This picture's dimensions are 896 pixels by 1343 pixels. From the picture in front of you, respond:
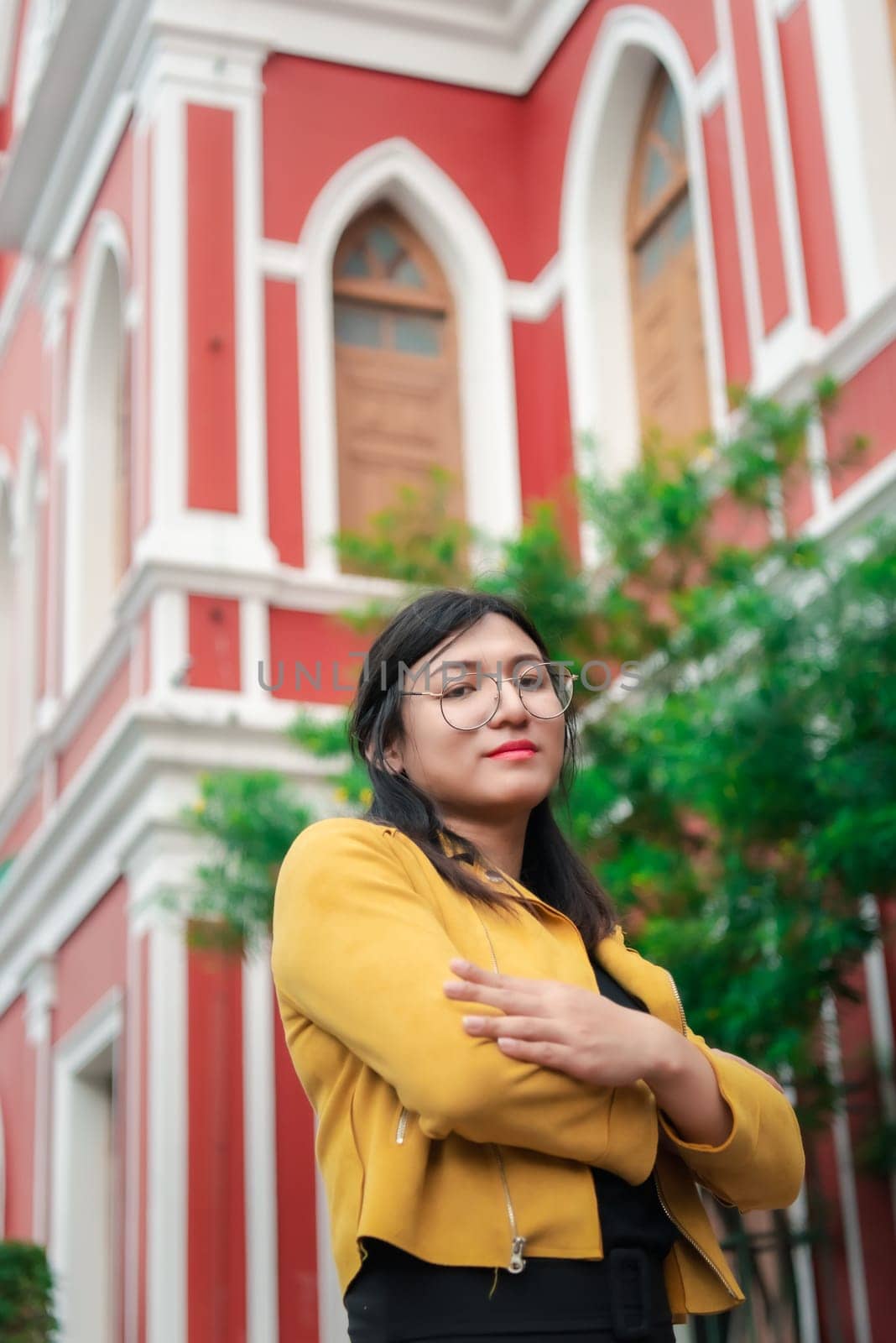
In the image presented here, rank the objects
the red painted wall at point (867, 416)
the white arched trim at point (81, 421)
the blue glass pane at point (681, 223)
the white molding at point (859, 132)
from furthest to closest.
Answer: the white arched trim at point (81, 421)
the blue glass pane at point (681, 223)
the white molding at point (859, 132)
the red painted wall at point (867, 416)

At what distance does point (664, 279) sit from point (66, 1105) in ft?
16.1

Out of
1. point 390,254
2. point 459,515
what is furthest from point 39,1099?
point 390,254

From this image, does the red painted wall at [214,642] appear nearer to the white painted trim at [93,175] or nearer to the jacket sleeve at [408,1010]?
the white painted trim at [93,175]

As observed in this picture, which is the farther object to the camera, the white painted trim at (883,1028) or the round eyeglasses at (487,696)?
the white painted trim at (883,1028)

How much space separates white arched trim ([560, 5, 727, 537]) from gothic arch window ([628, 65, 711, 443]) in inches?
2.8

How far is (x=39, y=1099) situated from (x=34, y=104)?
17.3ft

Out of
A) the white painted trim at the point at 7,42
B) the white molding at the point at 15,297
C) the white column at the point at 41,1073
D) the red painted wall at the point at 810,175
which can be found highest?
the white painted trim at the point at 7,42

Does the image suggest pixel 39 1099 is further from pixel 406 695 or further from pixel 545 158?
pixel 406 695

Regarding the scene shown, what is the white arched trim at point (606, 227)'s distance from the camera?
9.46 metres

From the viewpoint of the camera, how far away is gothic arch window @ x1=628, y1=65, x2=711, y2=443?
9.12m

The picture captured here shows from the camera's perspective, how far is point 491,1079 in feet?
6.38

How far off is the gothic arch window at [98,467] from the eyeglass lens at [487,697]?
8496 mm

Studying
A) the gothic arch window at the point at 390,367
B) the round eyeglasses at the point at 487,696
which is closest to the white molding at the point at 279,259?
the gothic arch window at the point at 390,367

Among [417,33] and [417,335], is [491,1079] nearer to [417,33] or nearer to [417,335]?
[417,335]
